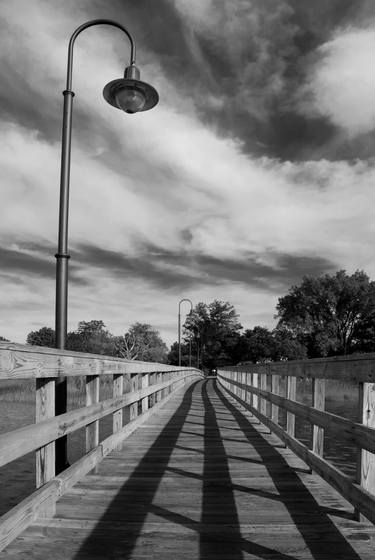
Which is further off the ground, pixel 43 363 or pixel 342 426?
pixel 43 363

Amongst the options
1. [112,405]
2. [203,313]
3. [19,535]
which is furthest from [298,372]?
[203,313]

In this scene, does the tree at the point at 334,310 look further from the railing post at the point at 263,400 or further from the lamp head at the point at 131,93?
the lamp head at the point at 131,93

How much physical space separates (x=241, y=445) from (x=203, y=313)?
114329mm

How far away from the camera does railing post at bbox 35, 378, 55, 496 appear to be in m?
3.54

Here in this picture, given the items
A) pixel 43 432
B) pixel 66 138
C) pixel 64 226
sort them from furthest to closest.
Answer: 1. pixel 66 138
2. pixel 64 226
3. pixel 43 432

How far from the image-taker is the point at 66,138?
612cm

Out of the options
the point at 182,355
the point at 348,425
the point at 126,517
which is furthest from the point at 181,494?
the point at 182,355

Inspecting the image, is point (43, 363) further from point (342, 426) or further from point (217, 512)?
point (342, 426)

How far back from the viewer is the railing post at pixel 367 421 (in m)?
3.58

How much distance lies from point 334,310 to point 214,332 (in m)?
55.2

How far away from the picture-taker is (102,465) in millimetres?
5676

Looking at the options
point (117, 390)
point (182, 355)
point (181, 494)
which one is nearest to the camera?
point (181, 494)

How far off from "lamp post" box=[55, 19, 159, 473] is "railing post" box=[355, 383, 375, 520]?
9.38 feet

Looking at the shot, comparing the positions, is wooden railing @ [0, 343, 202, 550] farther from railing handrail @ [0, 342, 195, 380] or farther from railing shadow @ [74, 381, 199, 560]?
railing shadow @ [74, 381, 199, 560]
